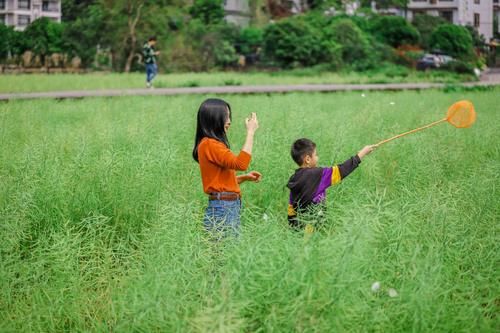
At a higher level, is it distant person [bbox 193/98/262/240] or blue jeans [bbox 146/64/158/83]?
blue jeans [bbox 146/64/158/83]

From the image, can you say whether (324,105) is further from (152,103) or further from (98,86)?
(98,86)

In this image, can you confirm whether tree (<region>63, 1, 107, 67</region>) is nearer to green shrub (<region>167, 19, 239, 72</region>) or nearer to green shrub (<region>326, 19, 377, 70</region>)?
green shrub (<region>167, 19, 239, 72</region>)

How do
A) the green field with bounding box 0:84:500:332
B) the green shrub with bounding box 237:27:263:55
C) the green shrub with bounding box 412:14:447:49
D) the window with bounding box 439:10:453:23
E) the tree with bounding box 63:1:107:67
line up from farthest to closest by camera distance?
the green shrub with bounding box 412:14:447:49 < the window with bounding box 439:10:453:23 < the green shrub with bounding box 237:27:263:55 < the tree with bounding box 63:1:107:67 < the green field with bounding box 0:84:500:332

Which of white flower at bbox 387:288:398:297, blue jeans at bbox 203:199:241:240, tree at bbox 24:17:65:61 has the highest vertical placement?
tree at bbox 24:17:65:61

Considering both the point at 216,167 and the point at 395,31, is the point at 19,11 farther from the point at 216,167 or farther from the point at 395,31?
the point at 216,167

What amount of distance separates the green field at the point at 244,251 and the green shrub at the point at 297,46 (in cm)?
2233

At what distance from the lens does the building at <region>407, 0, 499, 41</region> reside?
2070cm

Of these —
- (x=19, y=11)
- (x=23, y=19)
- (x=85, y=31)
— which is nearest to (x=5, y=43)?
(x=85, y=31)

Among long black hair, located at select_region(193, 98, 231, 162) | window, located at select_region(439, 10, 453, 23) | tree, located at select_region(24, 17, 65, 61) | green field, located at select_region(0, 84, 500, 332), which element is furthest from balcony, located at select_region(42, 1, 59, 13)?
long black hair, located at select_region(193, 98, 231, 162)

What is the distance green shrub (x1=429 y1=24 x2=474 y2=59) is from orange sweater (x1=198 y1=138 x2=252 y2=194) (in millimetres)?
25136

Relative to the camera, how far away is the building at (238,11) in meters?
34.5

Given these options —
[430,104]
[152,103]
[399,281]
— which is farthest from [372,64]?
[399,281]

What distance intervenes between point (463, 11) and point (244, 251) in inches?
966

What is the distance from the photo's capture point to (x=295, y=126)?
7.75m
